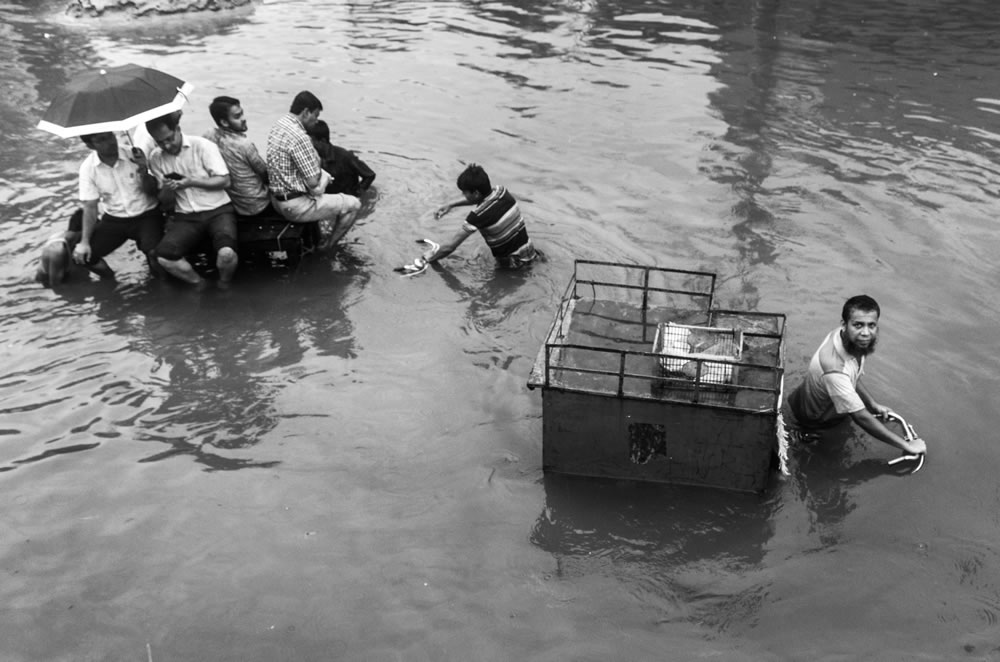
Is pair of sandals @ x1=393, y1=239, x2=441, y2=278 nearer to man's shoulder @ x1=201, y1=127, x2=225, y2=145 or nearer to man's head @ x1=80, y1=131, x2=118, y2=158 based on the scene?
man's shoulder @ x1=201, y1=127, x2=225, y2=145

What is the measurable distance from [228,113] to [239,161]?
1.56 feet

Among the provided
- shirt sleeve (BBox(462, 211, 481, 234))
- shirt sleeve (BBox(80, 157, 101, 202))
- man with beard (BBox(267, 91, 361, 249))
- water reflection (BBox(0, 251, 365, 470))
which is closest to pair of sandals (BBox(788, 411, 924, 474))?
shirt sleeve (BBox(462, 211, 481, 234))

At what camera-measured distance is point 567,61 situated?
15.4m

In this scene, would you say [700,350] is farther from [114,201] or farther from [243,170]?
[114,201]

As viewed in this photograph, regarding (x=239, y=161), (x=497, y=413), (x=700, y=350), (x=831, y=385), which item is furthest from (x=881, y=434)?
(x=239, y=161)

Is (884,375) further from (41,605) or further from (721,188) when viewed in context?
(41,605)

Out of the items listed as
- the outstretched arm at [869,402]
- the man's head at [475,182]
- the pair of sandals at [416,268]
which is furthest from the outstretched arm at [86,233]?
the outstretched arm at [869,402]

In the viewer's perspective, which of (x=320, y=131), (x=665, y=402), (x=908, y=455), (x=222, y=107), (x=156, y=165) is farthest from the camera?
(x=320, y=131)

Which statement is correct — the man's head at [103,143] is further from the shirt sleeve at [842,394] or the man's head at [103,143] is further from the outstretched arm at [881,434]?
the outstretched arm at [881,434]

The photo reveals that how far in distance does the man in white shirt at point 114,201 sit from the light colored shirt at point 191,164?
18cm

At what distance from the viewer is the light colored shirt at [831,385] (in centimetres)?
570

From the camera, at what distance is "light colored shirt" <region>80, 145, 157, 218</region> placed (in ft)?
26.2

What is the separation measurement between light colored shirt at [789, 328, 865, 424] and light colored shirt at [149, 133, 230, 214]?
542 cm

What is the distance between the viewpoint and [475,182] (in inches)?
324
